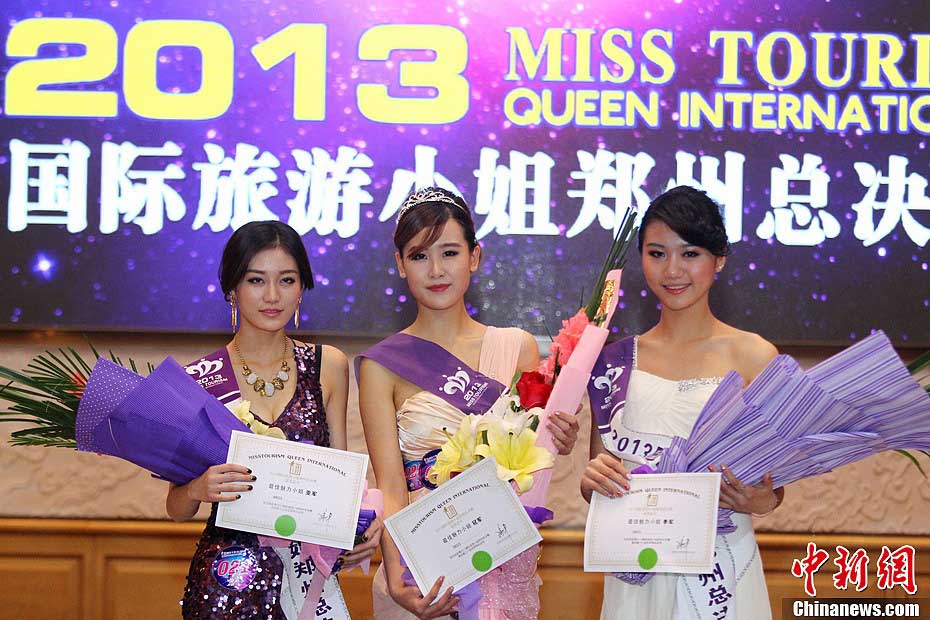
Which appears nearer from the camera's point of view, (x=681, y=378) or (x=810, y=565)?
(x=681, y=378)

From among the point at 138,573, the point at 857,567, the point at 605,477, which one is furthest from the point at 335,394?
the point at 857,567

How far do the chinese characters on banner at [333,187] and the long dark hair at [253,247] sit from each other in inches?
41.1

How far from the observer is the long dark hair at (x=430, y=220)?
2.14 m

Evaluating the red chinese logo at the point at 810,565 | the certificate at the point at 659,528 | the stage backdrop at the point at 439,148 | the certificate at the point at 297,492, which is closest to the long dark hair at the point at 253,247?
the certificate at the point at 297,492

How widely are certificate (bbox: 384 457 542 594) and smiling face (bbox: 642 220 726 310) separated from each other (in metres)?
0.53

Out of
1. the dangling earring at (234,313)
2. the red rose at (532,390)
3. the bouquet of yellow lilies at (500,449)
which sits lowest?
the bouquet of yellow lilies at (500,449)

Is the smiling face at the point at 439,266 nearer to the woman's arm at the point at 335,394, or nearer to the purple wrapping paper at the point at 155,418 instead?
the woman's arm at the point at 335,394

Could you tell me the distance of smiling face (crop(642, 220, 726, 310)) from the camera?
6.78 ft

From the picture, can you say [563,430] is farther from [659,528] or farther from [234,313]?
[234,313]

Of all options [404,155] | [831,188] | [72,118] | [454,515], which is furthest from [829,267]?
[72,118]

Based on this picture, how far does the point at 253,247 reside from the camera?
7.00 ft

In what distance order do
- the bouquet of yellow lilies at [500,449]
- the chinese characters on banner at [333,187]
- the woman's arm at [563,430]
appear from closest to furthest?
1. the bouquet of yellow lilies at [500,449]
2. the woman's arm at [563,430]
3. the chinese characters on banner at [333,187]

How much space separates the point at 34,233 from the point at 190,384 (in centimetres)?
160

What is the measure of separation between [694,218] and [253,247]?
0.87 meters
